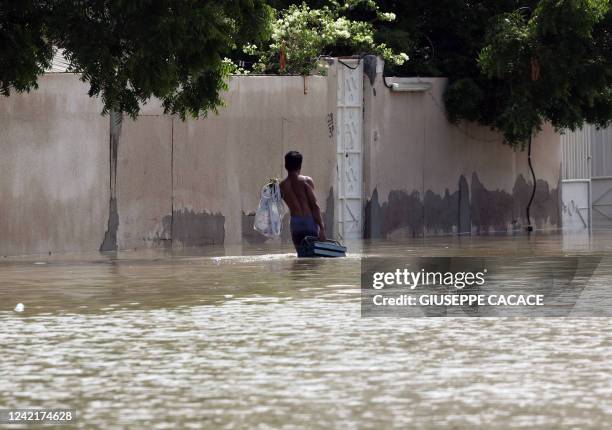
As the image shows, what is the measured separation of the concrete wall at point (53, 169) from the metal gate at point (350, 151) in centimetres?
585

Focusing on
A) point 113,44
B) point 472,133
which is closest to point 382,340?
point 113,44

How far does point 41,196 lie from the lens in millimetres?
22234

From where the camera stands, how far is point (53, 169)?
22.5 m

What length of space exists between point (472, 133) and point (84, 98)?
11218mm

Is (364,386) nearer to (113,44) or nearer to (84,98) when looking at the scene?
(113,44)

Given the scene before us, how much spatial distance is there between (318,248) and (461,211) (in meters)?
12.3

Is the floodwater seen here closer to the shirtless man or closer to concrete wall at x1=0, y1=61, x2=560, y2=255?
the shirtless man

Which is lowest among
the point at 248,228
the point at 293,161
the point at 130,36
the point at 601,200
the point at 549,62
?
the point at 248,228

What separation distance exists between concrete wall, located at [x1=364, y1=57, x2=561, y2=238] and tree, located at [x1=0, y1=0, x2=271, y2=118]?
982 cm

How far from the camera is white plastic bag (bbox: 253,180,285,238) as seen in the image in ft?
66.0

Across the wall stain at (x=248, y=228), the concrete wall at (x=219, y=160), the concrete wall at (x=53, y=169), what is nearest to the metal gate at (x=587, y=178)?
the concrete wall at (x=219, y=160)

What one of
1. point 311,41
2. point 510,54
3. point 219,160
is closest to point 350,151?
point 311,41

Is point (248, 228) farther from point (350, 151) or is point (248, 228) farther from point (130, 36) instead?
point (130, 36)

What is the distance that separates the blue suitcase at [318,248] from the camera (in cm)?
1905
